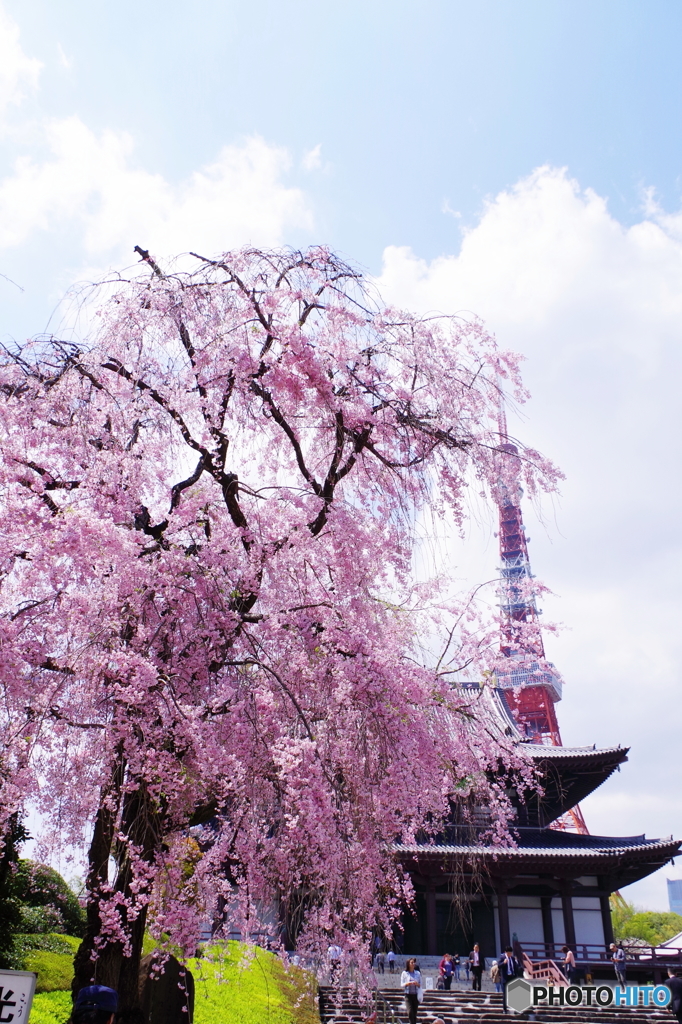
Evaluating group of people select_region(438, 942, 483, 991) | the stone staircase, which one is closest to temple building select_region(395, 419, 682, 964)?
group of people select_region(438, 942, 483, 991)

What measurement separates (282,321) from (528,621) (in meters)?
4.62

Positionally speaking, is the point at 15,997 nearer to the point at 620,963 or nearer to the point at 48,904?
the point at 48,904

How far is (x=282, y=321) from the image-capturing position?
22.5 feet

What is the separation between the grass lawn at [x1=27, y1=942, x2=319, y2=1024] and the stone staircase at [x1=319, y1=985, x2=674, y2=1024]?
22.3 inches

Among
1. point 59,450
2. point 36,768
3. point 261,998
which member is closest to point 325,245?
point 59,450

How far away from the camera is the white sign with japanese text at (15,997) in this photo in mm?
2818

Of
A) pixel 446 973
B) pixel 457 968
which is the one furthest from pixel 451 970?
pixel 457 968

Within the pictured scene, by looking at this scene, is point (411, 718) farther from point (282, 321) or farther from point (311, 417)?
point (282, 321)

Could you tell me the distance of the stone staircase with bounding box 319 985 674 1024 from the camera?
1379cm

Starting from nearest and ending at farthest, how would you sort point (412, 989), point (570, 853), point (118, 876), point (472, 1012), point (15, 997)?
point (15, 997) → point (118, 876) → point (412, 989) → point (472, 1012) → point (570, 853)

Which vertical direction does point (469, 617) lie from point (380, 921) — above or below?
above

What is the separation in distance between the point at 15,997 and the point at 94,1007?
0.36m

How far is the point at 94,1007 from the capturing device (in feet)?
10.0

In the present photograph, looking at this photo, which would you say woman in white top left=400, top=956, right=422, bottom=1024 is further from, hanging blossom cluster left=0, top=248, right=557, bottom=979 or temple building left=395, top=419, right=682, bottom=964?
hanging blossom cluster left=0, top=248, right=557, bottom=979
